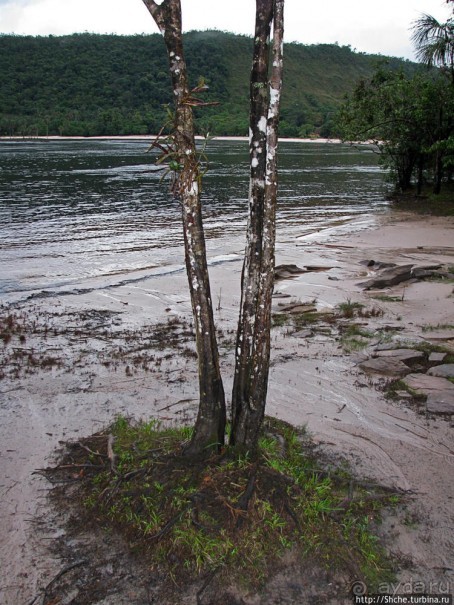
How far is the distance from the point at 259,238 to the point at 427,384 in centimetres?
418

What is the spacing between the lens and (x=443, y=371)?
25.8ft

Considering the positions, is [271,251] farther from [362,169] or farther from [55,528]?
[362,169]

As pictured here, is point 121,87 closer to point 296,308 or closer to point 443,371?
point 296,308

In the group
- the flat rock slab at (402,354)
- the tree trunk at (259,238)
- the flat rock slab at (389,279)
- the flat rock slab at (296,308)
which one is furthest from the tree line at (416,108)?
the tree trunk at (259,238)

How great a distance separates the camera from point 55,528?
4.83 m

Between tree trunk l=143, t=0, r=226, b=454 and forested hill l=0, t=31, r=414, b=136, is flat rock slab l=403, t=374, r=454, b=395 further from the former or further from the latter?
forested hill l=0, t=31, r=414, b=136

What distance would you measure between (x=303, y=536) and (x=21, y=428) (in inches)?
158

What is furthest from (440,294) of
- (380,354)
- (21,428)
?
(21,428)

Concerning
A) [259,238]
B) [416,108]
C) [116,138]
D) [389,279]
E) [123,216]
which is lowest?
[389,279]

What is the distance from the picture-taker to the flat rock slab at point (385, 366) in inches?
320

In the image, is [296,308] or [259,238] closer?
[259,238]

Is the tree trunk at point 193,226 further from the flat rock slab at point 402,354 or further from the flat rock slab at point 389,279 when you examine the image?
the flat rock slab at point 389,279

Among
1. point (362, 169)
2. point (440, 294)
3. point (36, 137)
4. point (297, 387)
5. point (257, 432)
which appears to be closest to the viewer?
point (257, 432)

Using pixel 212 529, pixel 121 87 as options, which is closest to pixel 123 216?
pixel 212 529
